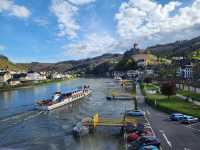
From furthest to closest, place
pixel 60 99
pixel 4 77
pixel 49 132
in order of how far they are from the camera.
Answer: pixel 4 77
pixel 60 99
pixel 49 132

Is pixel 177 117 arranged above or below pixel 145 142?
above

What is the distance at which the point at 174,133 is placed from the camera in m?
30.2

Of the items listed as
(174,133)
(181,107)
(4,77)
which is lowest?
(174,133)

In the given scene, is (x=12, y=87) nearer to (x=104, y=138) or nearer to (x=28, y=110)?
(x=28, y=110)

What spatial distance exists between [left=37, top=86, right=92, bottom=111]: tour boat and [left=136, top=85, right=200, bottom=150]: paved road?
17080mm

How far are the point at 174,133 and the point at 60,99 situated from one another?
30.7 m

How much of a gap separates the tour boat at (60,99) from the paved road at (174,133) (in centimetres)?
1708

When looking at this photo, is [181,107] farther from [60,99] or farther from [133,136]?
[60,99]

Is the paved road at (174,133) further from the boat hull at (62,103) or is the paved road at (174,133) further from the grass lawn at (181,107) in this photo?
the boat hull at (62,103)

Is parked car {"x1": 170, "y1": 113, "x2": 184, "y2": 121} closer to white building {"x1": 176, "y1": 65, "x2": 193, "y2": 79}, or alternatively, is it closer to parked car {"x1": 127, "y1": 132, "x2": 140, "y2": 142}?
parked car {"x1": 127, "y1": 132, "x2": 140, "y2": 142}

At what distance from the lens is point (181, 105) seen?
144ft

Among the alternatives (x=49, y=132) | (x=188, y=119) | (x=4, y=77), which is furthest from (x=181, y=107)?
(x=4, y=77)

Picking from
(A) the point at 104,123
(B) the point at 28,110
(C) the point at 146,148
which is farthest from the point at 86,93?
(C) the point at 146,148

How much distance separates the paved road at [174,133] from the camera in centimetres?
2606
